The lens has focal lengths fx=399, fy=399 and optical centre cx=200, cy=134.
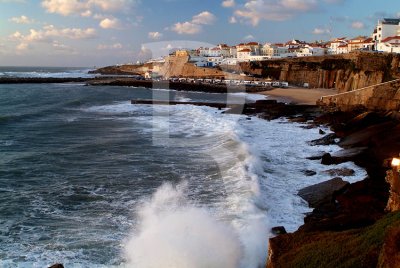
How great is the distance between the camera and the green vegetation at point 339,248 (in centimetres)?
550

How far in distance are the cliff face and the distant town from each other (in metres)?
10.3

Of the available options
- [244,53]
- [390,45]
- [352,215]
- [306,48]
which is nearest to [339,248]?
[352,215]

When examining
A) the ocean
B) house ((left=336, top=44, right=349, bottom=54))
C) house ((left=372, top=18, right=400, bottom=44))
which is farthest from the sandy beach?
house ((left=336, top=44, right=349, bottom=54))

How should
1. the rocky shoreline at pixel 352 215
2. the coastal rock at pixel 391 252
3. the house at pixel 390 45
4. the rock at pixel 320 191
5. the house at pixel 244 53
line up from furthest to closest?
the house at pixel 244 53, the house at pixel 390 45, the rock at pixel 320 191, the rocky shoreline at pixel 352 215, the coastal rock at pixel 391 252

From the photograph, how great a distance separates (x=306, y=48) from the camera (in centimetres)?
9188

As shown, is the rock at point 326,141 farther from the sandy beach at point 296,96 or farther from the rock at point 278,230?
the sandy beach at point 296,96

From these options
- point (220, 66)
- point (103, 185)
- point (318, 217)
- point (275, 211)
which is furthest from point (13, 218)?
point (220, 66)

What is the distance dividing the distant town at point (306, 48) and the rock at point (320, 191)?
180 feet

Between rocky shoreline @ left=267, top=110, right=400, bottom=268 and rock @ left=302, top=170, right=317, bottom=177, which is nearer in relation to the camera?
rocky shoreline @ left=267, top=110, right=400, bottom=268

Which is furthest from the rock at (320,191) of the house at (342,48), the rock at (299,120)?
the house at (342,48)

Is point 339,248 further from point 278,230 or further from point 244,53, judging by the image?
point 244,53

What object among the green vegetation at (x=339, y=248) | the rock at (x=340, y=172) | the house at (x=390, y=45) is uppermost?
the house at (x=390, y=45)

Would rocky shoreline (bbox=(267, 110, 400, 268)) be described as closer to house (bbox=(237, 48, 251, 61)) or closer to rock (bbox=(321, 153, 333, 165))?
rock (bbox=(321, 153, 333, 165))

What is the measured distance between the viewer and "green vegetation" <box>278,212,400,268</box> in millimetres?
5504
